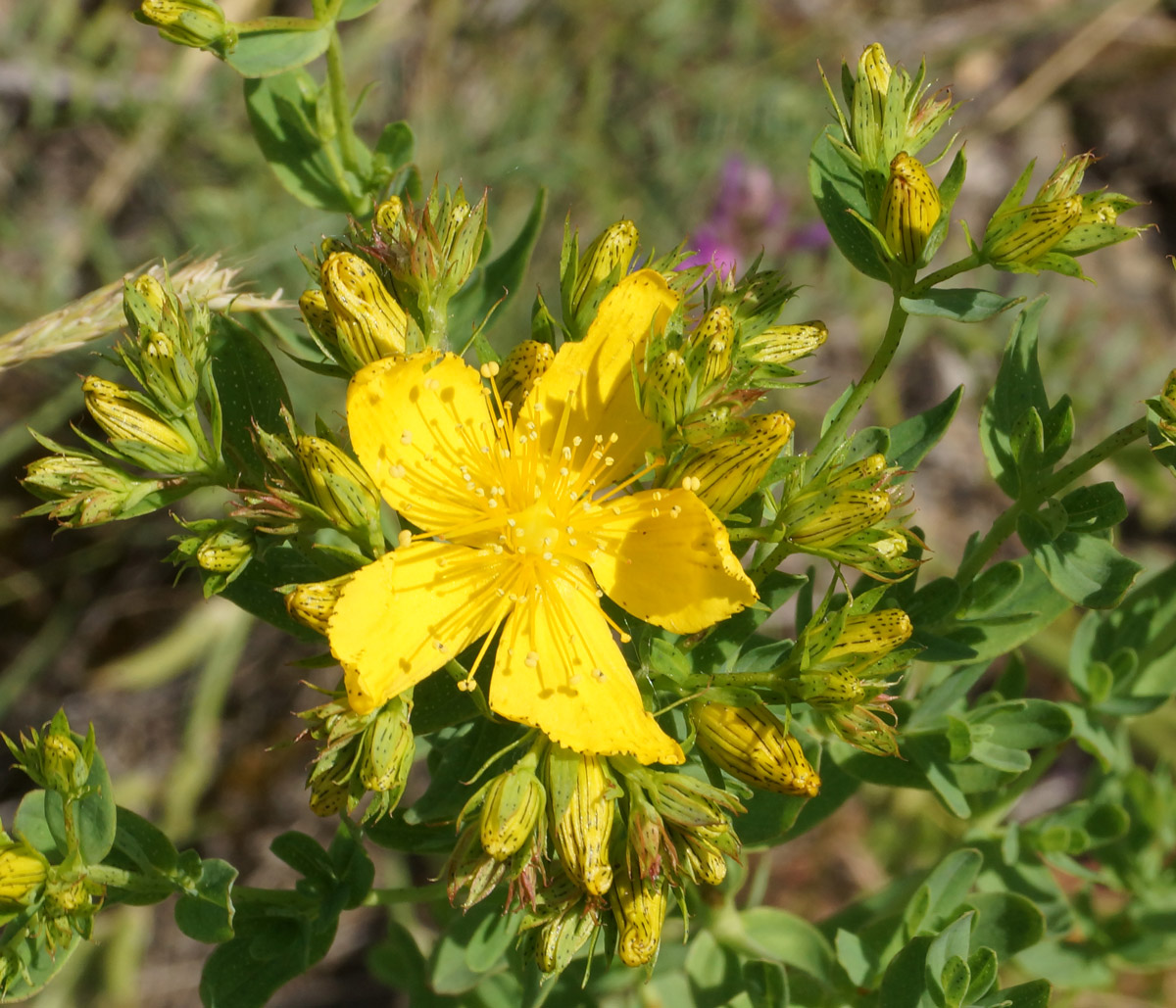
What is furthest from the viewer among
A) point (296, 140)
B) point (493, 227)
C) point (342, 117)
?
point (493, 227)

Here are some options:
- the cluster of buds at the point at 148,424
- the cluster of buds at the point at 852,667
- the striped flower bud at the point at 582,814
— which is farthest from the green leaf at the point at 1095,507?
the cluster of buds at the point at 148,424

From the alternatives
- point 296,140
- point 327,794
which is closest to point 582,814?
point 327,794

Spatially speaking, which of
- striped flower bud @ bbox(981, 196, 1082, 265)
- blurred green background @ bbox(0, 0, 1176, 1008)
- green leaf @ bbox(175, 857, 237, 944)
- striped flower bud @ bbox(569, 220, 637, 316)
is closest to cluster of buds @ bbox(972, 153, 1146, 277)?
striped flower bud @ bbox(981, 196, 1082, 265)

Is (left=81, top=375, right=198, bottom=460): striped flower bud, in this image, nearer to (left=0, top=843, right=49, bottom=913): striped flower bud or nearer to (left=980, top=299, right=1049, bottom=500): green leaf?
(left=0, top=843, right=49, bottom=913): striped flower bud

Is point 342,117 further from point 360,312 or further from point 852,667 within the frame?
point 852,667

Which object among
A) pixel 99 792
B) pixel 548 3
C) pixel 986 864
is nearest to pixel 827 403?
pixel 548 3

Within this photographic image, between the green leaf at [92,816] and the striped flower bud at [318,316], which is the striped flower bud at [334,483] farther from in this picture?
the green leaf at [92,816]
